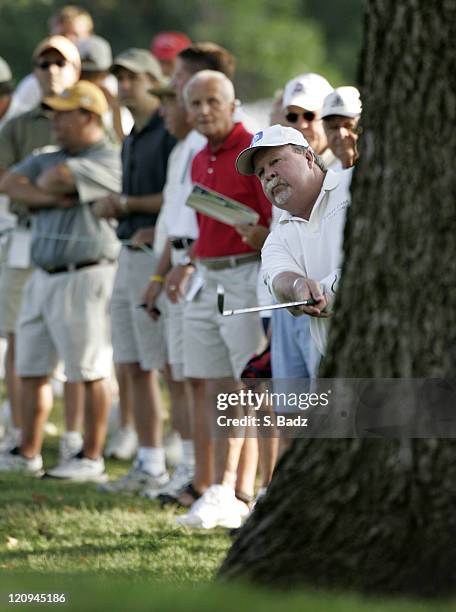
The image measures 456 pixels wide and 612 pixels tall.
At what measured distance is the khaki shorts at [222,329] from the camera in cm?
830

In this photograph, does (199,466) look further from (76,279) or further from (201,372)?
(76,279)

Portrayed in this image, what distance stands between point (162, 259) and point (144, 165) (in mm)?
703

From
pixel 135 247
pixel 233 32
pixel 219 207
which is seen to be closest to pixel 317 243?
pixel 219 207

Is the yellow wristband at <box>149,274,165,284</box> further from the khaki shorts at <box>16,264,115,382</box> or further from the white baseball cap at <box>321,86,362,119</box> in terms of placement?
the white baseball cap at <box>321,86,362,119</box>

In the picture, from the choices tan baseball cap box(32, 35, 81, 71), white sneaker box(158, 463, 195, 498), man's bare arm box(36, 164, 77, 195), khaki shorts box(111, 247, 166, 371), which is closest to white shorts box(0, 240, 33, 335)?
man's bare arm box(36, 164, 77, 195)

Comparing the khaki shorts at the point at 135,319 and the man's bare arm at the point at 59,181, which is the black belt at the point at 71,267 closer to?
the khaki shorts at the point at 135,319

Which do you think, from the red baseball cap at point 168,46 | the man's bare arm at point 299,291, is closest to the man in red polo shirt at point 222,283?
the man's bare arm at point 299,291

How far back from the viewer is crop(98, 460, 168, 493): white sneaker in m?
9.45

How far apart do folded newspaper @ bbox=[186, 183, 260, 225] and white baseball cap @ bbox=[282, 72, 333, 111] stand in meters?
0.70

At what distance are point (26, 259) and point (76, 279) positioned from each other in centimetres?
106

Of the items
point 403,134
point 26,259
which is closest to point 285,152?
point 403,134

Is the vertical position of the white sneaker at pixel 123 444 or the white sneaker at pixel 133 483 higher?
the white sneaker at pixel 123 444

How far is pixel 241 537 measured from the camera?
494cm

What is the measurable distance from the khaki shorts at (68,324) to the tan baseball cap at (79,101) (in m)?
0.98
